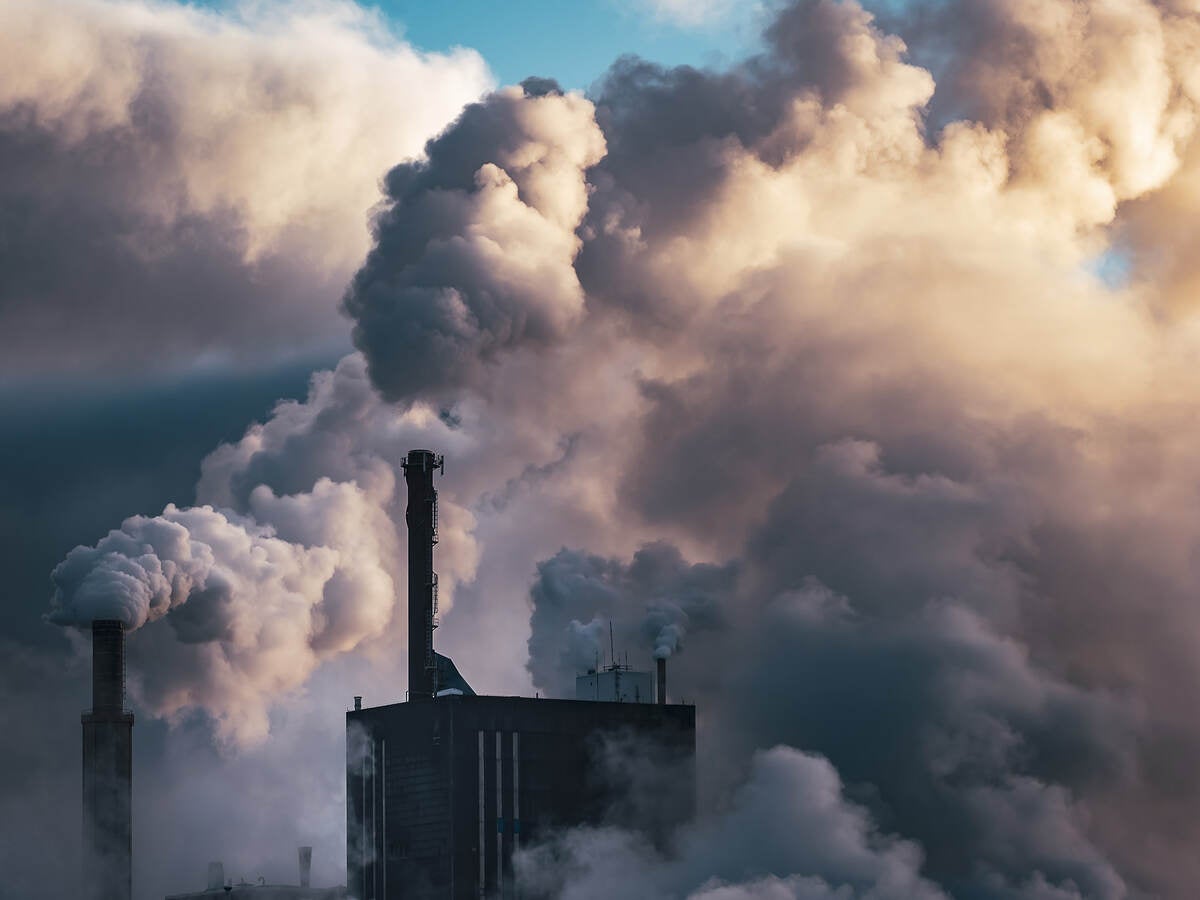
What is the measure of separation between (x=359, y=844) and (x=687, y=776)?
1930 cm

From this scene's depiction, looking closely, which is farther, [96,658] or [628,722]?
[628,722]

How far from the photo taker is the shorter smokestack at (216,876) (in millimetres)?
144500

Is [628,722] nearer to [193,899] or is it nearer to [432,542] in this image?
[432,542]

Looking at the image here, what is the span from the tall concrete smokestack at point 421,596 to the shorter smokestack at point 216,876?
23673 mm

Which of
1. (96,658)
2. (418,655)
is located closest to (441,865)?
(418,655)

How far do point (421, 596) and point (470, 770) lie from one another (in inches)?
434

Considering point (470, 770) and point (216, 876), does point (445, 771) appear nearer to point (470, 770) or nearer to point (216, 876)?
point (470, 770)

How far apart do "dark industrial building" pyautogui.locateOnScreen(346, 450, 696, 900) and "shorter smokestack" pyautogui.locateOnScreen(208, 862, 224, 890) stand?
56.5 ft

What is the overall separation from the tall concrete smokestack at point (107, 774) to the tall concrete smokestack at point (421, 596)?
52.9ft

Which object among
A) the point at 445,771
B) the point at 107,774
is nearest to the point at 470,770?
the point at 445,771

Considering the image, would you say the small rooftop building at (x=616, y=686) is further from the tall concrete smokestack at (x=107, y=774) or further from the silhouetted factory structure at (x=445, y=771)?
the tall concrete smokestack at (x=107, y=774)

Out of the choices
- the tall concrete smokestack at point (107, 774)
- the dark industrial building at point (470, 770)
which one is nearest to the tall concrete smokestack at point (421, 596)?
the dark industrial building at point (470, 770)

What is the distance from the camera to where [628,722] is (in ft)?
435

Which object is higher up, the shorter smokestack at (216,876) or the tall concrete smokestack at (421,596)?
the tall concrete smokestack at (421,596)
